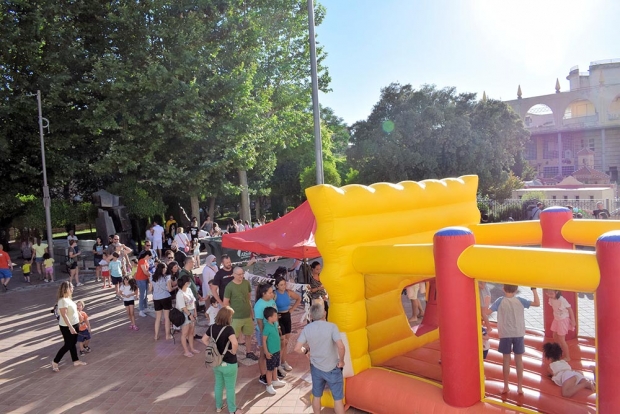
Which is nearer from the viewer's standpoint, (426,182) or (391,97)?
(426,182)

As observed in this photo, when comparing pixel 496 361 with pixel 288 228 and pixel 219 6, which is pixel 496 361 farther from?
pixel 219 6

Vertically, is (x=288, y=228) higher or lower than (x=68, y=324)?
higher

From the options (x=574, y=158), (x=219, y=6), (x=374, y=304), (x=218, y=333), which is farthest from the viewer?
(x=574, y=158)

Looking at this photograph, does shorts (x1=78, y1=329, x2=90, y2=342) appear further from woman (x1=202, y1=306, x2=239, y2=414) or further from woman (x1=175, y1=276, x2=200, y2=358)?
woman (x1=202, y1=306, x2=239, y2=414)

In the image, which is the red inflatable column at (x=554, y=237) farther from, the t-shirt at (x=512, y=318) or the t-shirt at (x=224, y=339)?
the t-shirt at (x=224, y=339)

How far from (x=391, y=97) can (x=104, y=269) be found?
1698 cm

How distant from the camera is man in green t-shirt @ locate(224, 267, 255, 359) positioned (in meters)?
7.35

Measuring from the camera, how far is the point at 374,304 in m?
6.54

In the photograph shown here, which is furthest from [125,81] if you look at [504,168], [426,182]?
[504,168]

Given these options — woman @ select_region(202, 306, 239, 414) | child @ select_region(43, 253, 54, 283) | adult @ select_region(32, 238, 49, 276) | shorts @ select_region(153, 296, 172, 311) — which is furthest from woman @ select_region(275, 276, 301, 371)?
adult @ select_region(32, 238, 49, 276)

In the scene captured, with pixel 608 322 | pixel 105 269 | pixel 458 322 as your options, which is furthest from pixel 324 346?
pixel 105 269

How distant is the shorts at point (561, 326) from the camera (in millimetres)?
6410

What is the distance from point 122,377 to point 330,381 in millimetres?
3782

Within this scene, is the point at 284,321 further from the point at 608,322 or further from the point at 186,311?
the point at 608,322
